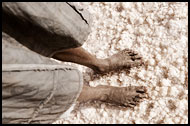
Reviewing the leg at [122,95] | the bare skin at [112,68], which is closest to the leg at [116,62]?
the bare skin at [112,68]

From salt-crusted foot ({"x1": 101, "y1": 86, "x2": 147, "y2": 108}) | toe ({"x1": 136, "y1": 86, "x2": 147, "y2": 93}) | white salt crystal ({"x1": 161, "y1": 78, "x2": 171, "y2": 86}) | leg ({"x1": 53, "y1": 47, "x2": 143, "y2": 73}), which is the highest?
leg ({"x1": 53, "y1": 47, "x2": 143, "y2": 73})

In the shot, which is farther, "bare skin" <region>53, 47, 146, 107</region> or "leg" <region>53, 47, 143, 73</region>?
"leg" <region>53, 47, 143, 73</region>

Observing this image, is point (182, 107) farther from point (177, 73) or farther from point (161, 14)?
point (161, 14)

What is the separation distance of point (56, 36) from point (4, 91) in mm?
220

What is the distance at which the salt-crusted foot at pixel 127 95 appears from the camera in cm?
116

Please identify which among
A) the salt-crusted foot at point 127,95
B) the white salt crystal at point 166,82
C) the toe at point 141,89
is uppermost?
the white salt crystal at point 166,82

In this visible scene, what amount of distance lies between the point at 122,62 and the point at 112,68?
0.07 meters

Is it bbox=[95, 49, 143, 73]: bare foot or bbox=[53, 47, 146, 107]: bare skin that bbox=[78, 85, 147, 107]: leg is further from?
bbox=[95, 49, 143, 73]: bare foot

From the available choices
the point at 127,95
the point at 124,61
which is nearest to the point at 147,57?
the point at 124,61

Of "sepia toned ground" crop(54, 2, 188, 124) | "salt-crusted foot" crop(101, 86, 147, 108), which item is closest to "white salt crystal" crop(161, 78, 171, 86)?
"sepia toned ground" crop(54, 2, 188, 124)

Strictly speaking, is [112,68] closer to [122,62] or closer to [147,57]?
[122,62]

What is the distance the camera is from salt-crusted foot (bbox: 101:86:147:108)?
3.80 ft

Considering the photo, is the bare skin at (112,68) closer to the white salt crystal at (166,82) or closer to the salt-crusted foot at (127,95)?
the salt-crusted foot at (127,95)

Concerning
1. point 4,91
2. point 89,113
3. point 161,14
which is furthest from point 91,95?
point 161,14
